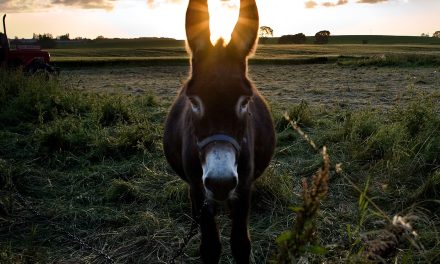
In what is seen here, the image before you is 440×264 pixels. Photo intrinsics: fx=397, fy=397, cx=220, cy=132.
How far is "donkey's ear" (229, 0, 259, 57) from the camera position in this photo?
293 cm

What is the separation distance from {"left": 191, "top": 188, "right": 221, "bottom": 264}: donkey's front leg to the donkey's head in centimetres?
76

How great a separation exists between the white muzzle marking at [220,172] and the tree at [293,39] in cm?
10471

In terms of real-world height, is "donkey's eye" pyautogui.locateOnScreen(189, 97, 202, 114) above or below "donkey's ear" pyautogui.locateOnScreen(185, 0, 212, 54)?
below

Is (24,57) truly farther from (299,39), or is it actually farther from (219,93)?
(299,39)

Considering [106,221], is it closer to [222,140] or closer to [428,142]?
[222,140]

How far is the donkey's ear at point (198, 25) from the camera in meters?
2.95

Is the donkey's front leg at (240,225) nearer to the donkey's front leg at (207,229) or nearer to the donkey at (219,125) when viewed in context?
the donkey at (219,125)

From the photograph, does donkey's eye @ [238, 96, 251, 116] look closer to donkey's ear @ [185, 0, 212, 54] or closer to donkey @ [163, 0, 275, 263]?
donkey @ [163, 0, 275, 263]

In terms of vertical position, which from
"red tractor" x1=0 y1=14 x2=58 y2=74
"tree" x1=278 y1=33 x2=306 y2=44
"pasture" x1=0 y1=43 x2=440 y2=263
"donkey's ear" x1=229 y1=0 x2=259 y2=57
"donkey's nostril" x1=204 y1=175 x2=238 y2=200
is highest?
"tree" x1=278 y1=33 x2=306 y2=44

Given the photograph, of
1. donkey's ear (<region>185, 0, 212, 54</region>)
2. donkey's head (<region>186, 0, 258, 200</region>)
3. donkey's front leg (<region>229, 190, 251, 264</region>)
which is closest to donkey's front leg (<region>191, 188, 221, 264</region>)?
donkey's front leg (<region>229, 190, 251, 264</region>)

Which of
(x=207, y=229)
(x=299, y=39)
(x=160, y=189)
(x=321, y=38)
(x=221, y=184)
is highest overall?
(x=321, y=38)

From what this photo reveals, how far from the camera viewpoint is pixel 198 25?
300 centimetres

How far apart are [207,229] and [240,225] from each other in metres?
0.30

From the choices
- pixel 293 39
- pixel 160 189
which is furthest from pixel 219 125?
pixel 293 39
